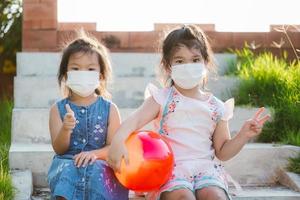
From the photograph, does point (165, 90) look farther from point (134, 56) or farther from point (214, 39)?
point (214, 39)

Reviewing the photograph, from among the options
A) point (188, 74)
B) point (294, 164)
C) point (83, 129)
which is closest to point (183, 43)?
point (188, 74)

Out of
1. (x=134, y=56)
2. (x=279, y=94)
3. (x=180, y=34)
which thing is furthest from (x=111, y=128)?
(x=134, y=56)

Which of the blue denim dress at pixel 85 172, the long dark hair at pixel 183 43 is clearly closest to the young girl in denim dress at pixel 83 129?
the blue denim dress at pixel 85 172

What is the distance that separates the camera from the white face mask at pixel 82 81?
2846mm

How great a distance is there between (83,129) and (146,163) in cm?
50

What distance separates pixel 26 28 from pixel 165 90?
259 cm

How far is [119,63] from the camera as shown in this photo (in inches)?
191

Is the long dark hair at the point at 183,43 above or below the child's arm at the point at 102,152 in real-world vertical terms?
above

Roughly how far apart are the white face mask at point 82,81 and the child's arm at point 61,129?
17 cm

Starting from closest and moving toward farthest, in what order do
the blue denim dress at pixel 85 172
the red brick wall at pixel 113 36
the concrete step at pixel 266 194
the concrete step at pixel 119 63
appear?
the blue denim dress at pixel 85 172, the concrete step at pixel 266 194, the concrete step at pixel 119 63, the red brick wall at pixel 113 36

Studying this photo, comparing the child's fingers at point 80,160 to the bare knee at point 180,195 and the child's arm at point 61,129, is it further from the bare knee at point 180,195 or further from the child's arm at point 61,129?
the bare knee at point 180,195

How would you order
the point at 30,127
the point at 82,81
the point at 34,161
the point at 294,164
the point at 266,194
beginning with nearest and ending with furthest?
the point at 82,81, the point at 266,194, the point at 34,161, the point at 294,164, the point at 30,127

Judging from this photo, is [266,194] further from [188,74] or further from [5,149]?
[5,149]

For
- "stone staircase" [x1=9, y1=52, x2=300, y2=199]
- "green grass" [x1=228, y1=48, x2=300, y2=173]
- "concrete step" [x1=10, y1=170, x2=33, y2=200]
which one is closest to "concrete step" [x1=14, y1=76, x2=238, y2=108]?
"stone staircase" [x1=9, y1=52, x2=300, y2=199]
